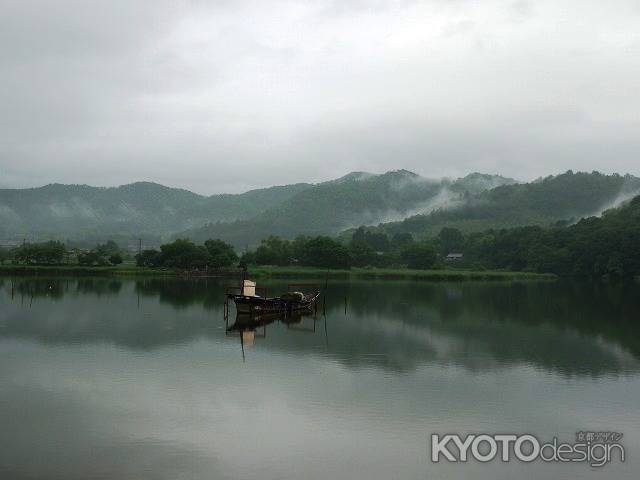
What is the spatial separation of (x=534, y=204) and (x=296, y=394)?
15224 cm

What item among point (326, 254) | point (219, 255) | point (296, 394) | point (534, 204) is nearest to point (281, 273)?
point (219, 255)

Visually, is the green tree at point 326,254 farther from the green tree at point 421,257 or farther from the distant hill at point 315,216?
the distant hill at point 315,216

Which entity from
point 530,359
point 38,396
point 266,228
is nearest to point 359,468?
point 38,396

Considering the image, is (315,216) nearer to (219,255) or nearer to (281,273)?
(219,255)

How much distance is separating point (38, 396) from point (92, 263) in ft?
198

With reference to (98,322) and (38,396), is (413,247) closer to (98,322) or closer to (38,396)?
(98,322)

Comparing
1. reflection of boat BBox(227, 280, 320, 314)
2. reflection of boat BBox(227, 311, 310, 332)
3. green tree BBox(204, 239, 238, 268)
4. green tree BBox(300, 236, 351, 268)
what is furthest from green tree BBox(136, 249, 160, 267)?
reflection of boat BBox(227, 311, 310, 332)

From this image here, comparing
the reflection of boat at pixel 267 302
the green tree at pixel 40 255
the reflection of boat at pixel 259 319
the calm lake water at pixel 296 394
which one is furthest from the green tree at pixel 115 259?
the reflection of boat at pixel 259 319

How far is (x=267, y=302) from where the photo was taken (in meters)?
30.7

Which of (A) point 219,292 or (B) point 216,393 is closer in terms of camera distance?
(B) point 216,393

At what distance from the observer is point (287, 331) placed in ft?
87.3

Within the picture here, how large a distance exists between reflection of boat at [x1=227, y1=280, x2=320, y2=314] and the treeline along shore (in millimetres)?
32643

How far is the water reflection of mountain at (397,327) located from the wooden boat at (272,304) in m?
1.54

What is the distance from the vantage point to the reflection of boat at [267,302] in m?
29.9
